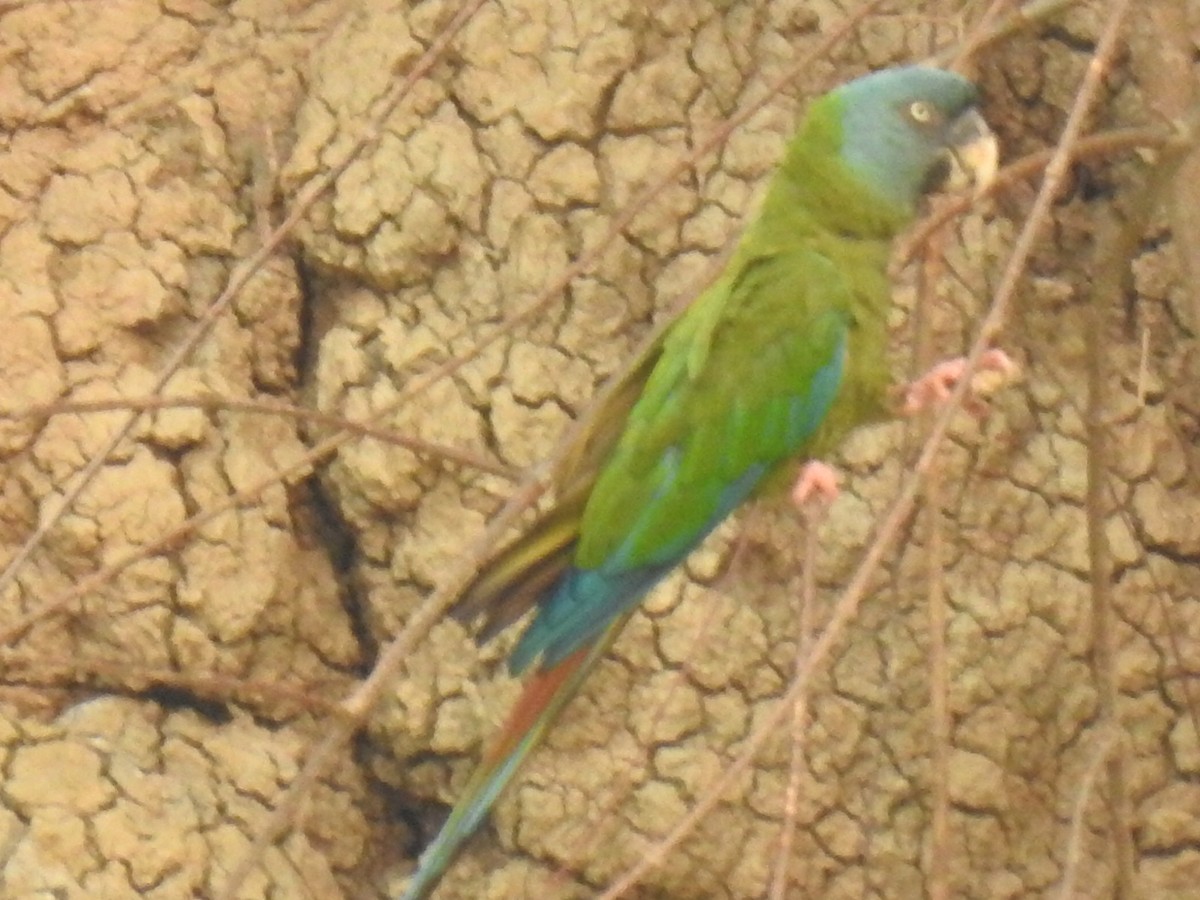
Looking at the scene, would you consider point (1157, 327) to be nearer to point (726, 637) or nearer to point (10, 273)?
point (726, 637)

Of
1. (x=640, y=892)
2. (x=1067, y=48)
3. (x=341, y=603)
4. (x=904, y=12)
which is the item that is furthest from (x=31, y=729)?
(x=1067, y=48)

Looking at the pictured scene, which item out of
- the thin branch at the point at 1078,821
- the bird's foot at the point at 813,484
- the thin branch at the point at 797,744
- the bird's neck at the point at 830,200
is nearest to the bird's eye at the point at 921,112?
the bird's neck at the point at 830,200

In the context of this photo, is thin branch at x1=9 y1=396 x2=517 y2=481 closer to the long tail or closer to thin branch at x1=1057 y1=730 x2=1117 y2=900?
the long tail

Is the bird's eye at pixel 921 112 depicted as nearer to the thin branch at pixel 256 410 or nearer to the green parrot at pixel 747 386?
the green parrot at pixel 747 386

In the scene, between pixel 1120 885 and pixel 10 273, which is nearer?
pixel 1120 885

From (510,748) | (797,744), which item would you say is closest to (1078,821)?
(797,744)

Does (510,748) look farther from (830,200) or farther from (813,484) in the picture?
(830,200)
